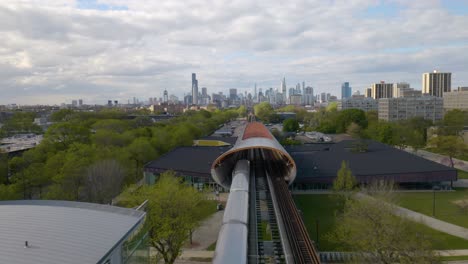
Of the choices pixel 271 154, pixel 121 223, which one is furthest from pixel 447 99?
pixel 121 223

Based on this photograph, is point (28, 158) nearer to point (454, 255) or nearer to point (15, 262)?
point (15, 262)

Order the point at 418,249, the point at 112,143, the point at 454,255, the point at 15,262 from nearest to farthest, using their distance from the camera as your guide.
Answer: the point at 15,262, the point at 418,249, the point at 454,255, the point at 112,143

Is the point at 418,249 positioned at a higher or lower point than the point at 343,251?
higher

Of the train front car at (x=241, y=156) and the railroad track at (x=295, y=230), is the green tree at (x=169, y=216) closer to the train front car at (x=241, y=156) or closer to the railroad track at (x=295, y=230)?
the railroad track at (x=295, y=230)

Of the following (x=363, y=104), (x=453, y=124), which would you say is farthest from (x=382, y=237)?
(x=363, y=104)

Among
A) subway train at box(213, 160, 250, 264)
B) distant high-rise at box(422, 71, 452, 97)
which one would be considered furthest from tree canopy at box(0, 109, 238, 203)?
distant high-rise at box(422, 71, 452, 97)

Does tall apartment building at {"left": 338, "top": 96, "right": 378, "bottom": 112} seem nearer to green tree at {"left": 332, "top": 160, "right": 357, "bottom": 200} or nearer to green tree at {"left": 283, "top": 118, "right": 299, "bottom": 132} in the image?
green tree at {"left": 283, "top": 118, "right": 299, "bottom": 132}

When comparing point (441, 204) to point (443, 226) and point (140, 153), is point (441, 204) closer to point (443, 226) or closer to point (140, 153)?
point (443, 226)
